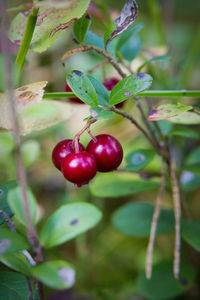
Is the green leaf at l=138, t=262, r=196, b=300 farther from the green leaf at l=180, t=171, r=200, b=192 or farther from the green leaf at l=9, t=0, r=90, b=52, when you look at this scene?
the green leaf at l=9, t=0, r=90, b=52

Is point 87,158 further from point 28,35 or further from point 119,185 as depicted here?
point 119,185

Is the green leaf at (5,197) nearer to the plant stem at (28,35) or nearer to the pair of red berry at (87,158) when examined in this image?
the pair of red berry at (87,158)

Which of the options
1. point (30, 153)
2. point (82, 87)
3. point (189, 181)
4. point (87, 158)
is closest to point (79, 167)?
point (87, 158)

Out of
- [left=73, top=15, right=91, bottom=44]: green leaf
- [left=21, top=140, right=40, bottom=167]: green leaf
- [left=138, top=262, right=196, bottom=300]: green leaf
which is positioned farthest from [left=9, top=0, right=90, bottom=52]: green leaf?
[left=138, top=262, right=196, bottom=300]: green leaf

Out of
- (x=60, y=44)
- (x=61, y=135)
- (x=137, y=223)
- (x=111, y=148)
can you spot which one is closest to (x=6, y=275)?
(x=111, y=148)

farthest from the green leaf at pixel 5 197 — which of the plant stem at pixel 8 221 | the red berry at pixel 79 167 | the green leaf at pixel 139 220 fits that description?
the green leaf at pixel 139 220

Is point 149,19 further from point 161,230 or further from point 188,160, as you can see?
point 161,230
